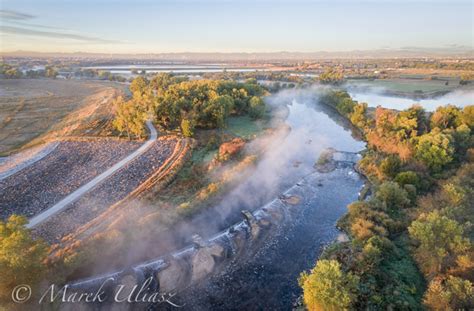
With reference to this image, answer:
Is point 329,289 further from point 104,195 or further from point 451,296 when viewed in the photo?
point 104,195

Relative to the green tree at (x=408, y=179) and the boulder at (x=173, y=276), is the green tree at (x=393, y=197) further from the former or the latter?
the boulder at (x=173, y=276)

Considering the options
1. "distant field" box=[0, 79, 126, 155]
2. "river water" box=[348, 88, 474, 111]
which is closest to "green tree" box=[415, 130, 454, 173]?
"river water" box=[348, 88, 474, 111]

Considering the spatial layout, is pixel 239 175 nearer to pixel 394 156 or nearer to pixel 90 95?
pixel 394 156

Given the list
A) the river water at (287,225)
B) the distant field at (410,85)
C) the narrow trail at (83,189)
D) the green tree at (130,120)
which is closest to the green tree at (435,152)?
the river water at (287,225)

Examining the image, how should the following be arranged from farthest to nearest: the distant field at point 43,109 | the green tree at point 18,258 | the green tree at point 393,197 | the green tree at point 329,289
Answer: the distant field at point 43,109 < the green tree at point 393,197 < the green tree at point 18,258 < the green tree at point 329,289

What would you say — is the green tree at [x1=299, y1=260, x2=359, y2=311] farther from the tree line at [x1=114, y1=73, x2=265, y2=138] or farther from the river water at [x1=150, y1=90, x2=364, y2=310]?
the tree line at [x1=114, y1=73, x2=265, y2=138]

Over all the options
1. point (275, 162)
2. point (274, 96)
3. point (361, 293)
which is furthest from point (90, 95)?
point (361, 293)
